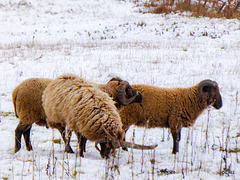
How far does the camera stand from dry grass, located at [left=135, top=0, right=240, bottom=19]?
24.1m

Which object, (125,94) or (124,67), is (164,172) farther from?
(124,67)

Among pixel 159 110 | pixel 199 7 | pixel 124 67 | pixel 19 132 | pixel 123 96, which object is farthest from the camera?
pixel 199 7

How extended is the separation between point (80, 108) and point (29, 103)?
154 cm

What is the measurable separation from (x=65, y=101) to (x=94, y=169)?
5.23ft

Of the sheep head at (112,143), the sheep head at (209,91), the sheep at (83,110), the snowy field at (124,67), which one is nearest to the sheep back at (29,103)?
the sheep at (83,110)

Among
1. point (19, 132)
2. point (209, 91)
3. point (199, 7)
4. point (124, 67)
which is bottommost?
point (19, 132)

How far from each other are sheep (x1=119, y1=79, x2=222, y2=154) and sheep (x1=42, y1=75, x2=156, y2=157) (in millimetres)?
1236

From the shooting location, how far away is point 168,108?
21.7 ft

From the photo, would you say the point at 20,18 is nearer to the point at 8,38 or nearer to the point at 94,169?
the point at 8,38

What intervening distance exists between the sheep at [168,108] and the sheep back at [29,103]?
73.2 inches

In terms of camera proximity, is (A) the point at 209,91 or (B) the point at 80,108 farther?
(A) the point at 209,91

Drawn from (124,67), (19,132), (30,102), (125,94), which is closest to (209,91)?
(125,94)

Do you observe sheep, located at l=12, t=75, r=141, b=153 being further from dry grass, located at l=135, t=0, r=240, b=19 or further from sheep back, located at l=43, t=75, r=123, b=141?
dry grass, located at l=135, t=0, r=240, b=19

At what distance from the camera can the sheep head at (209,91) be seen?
22.1ft
